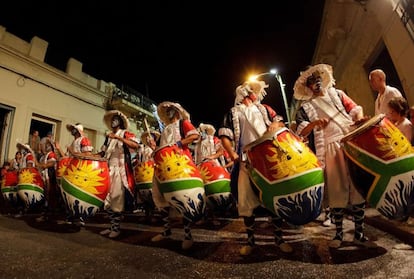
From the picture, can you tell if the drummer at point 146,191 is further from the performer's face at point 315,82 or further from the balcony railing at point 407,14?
the balcony railing at point 407,14

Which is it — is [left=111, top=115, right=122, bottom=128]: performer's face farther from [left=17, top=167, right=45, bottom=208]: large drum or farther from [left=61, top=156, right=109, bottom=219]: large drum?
[left=17, top=167, right=45, bottom=208]: large drum

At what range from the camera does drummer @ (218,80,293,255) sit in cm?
264

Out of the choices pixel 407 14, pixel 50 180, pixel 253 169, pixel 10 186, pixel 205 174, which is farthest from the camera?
pixel 10 186

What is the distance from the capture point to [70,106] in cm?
1208

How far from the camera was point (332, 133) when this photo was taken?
9.24ft

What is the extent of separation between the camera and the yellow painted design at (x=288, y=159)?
6.77 ft

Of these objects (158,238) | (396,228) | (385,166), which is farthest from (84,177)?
(396,228)

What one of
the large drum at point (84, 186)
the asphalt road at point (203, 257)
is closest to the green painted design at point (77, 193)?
the large drum at point (84, 186)

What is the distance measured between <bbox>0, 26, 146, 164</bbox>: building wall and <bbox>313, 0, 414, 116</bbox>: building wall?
38.4 ft

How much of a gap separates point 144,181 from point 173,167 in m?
2.26

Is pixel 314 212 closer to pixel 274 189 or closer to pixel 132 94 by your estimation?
pixel 274 189

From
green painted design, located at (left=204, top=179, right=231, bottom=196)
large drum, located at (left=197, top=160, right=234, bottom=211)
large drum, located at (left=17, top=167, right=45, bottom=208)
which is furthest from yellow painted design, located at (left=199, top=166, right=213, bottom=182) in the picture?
large drum, located at (left=17, top=167, right=45, bottom=208)

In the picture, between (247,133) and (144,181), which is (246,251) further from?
(144,181)

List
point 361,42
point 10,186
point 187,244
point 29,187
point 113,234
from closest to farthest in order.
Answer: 1. point 187,244
2. point 113,234
3. point 29,187
4. point 10,186
5. point 361,42
